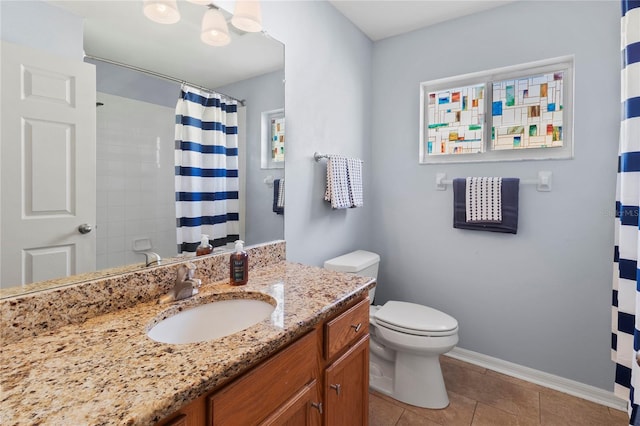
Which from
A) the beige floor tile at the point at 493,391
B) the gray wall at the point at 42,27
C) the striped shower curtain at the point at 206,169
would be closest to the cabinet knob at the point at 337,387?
the striped shower curtain at the point at 206,169

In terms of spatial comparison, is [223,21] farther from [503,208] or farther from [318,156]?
[503,208]

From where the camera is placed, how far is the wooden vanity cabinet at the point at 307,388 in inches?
25.9

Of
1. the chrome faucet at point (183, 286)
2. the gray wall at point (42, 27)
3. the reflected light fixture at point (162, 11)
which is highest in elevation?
the reflected light fixture at point (162, 11)

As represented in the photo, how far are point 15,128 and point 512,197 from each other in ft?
7.54

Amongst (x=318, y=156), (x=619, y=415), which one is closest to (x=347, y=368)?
(x=318, y=156)

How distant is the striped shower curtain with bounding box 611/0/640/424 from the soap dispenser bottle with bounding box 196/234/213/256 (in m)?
1.62

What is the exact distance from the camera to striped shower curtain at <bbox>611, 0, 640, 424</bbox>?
1.14m

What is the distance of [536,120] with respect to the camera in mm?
1957

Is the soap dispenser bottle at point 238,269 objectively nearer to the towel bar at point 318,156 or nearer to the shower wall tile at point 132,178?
the shower wall tile at point 132,178

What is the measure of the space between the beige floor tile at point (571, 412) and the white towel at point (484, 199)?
107 cm

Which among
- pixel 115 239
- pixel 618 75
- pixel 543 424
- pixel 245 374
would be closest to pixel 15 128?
pixel 115 239

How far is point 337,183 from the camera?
1931 mm

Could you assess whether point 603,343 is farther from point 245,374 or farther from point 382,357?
point 245,374

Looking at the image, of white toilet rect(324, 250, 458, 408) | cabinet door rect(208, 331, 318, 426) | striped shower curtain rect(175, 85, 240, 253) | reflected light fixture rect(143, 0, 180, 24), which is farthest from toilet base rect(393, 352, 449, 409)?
reflected light fixture rect(143, 0, 180, 24)
